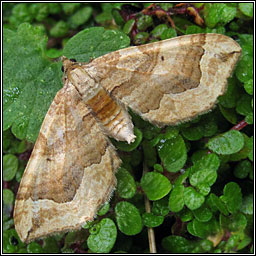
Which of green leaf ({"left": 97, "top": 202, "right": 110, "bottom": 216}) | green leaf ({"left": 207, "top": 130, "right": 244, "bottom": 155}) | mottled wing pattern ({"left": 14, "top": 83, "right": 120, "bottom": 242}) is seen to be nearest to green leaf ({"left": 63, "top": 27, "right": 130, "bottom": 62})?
mottled wing pattern ({"left": 14, "top": 83, "right": 120, "bottom": 242})

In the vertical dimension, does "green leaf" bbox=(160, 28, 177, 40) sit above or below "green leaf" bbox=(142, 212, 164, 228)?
above

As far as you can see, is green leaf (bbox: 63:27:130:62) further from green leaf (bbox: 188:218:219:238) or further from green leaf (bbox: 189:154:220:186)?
green leaf (bbox: 188:218:219:238)

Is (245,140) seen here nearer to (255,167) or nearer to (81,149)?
(255,167)

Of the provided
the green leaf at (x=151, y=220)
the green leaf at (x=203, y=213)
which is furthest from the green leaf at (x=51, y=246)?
the green leaf at (x=203, y=213)

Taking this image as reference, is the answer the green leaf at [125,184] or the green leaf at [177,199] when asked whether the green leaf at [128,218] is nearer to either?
the green leaf at [125,184]

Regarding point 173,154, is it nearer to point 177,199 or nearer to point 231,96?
point 177,199

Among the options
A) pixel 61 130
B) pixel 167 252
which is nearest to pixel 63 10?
pixel 61 130
